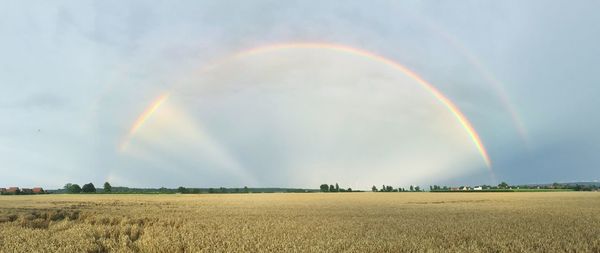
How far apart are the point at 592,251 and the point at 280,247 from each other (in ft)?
30.1

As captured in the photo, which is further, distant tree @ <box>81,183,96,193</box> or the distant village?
distant tree @ <box>81,183,96,193</box>

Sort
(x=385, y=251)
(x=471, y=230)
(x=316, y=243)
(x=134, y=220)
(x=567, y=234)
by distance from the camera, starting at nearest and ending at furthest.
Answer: (x=385, y=251), (x=316, y=243), (x=567, y=234), (x=471, y=230), (x=134, y=220)

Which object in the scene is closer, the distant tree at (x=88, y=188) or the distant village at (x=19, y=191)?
the distant village at (x=19, y=191)

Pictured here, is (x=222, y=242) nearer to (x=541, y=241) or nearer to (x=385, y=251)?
(x=385, y=251)

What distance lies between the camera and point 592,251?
1386 centimetres

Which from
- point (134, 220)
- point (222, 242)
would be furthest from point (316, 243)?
point (134, 220)

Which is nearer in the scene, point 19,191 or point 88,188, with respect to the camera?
point 19,191

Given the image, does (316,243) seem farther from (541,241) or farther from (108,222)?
(108,222)

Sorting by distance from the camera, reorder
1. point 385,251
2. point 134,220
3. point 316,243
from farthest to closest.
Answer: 1. point 134,220
2. point 316,243
3. point 385,251

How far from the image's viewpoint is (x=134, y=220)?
26.7m

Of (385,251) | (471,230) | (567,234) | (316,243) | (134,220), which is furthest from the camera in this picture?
(134,220)

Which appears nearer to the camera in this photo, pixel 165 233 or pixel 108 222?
pixel 165 233

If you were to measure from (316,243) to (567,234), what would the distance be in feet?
33.0

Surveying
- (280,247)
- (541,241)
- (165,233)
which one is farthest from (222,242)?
(541,241)
